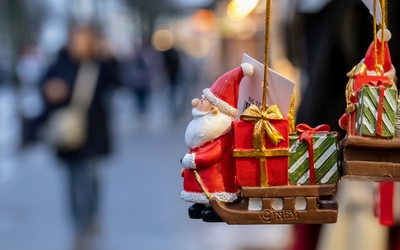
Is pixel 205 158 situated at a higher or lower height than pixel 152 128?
higher

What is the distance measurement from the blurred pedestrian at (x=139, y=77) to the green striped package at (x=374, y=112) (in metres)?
8.97

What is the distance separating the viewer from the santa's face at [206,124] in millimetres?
1037

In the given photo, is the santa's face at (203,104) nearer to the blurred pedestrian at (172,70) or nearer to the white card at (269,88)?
the white card at (269,88)

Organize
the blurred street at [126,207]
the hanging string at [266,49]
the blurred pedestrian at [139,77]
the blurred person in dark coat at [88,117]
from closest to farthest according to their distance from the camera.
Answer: the hanging string at [266,49] < the blurred person in dark coat at [88,117] < the blurred street at [126,207] < the blurred pedestrian at [139,77]

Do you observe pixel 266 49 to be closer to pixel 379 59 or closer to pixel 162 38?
pixel 379 59

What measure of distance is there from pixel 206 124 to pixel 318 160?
6.7 inches

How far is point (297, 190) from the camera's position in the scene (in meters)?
1.02

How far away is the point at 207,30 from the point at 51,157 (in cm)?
727

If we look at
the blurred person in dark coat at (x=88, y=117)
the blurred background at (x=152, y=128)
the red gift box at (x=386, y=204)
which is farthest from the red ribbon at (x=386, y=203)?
the blurred person in dark coat at (x=88, y=117)

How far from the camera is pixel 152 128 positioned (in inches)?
372

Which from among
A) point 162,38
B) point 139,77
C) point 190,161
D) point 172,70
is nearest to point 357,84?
point 190,161

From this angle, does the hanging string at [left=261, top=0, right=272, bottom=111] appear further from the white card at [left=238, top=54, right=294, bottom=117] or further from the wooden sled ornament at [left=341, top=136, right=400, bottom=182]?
the wooden sled ornament at [left=341, top=136, right=400, bottom=182]

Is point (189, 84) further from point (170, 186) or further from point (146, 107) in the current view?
point (170, 186)

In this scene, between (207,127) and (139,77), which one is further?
(139,77)
